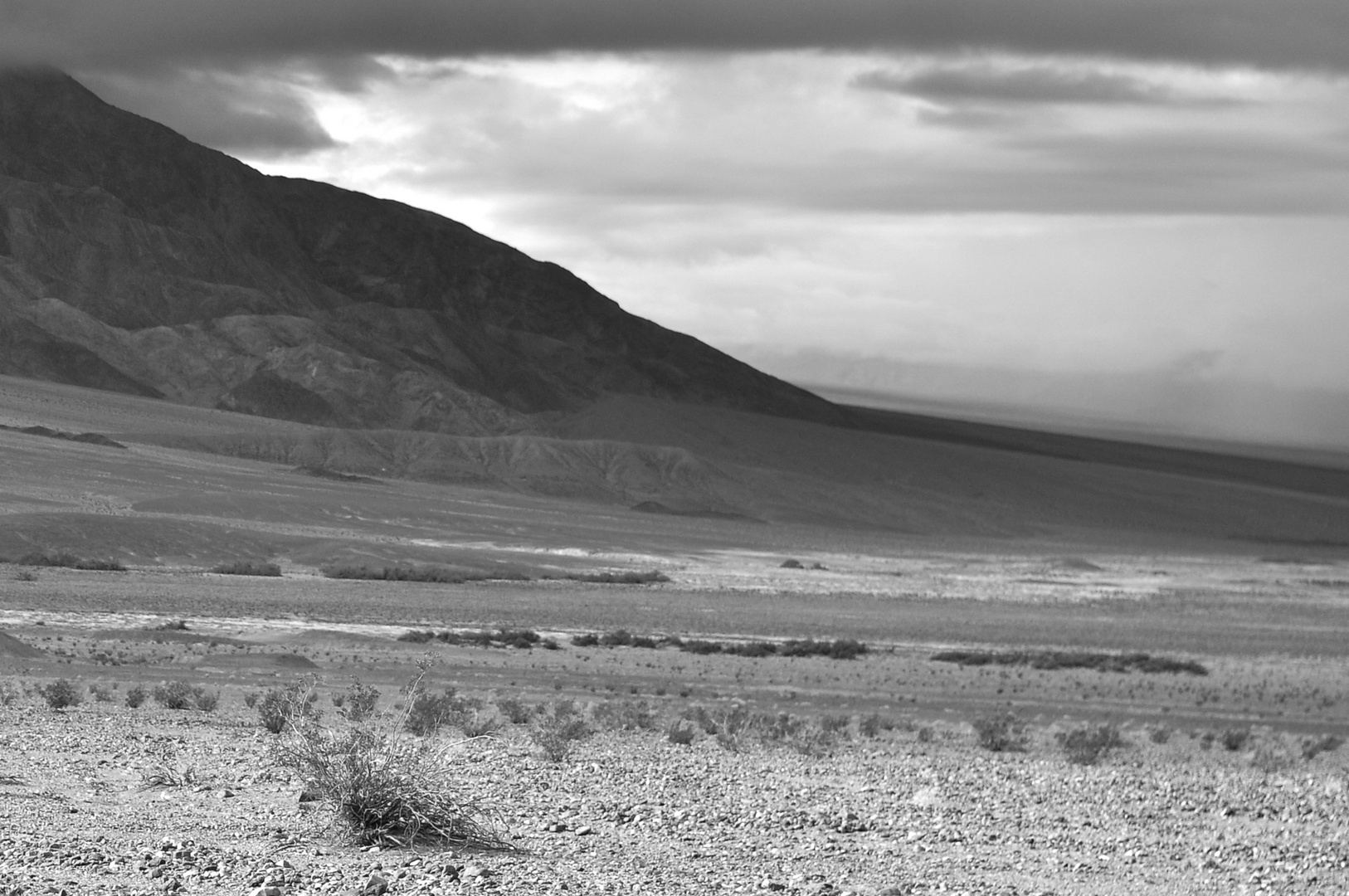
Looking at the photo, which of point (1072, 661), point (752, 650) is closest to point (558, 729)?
point (752, 650)

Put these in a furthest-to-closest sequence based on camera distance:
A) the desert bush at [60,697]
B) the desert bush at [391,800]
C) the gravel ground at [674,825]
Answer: the desert bush at [60,697], the desert bush at [391,800], the gravel ground at [674,825]

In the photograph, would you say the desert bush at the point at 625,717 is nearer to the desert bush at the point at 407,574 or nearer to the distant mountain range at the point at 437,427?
the desert bush at the point at 407,574

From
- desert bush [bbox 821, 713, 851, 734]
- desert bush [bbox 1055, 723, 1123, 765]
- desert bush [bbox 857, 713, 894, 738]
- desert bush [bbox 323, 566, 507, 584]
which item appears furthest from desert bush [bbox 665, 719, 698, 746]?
desert bush [bbox 323, 566, 507, 584]

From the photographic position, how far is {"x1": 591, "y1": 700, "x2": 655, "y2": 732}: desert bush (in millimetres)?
18891

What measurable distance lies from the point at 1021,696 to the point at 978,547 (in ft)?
253

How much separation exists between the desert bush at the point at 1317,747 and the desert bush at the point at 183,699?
596 inches

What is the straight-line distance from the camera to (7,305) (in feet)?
527

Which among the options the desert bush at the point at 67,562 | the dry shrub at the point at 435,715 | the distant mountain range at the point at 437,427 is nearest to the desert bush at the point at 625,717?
the dry shrub at the point at 435,715

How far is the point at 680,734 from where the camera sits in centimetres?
1753

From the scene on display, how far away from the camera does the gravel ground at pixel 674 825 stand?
923cm

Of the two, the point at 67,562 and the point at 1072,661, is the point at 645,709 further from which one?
the point at 67,562

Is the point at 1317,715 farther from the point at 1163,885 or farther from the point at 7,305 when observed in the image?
the point at 7,305

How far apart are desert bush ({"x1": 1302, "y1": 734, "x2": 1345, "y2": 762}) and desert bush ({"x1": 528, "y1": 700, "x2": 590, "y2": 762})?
34.5ft

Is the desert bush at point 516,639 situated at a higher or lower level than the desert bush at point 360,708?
lower
